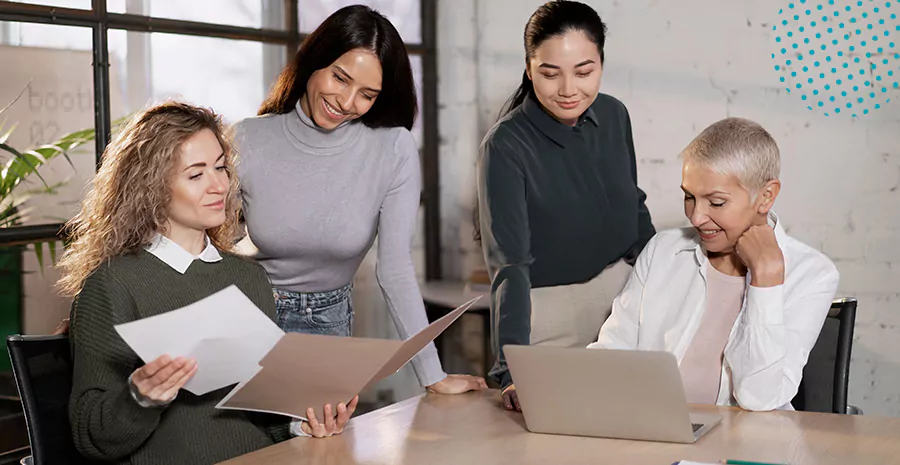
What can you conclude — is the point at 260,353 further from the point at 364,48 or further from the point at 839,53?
the point at 839,53

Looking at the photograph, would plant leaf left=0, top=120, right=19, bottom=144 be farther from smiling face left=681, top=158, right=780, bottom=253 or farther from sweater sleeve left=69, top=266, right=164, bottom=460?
smiling face left=681, top=158, right=780, bottom=253

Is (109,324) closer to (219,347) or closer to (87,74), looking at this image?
(219,347)

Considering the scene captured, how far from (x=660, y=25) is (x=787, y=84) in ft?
1.54

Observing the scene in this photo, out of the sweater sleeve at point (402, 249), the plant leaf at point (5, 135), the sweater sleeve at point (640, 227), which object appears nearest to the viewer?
the sweater sleeve at point (402, 249)

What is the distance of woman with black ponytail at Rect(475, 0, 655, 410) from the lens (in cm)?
190

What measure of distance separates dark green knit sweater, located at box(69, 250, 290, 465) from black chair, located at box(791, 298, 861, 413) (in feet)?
3.22

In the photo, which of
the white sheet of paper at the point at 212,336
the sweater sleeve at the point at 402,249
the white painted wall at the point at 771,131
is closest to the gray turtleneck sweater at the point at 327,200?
the sweater sleeve at the point at 402,249

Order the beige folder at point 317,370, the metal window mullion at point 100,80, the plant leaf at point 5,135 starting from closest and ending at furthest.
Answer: the beige folder at point 317,370, the plant leaf at point 5,135, the metal window mullion at point 100,80

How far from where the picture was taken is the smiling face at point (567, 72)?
1883mm

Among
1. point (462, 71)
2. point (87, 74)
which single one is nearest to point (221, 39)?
point (87, 74)

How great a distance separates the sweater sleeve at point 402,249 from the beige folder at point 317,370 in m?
0.43

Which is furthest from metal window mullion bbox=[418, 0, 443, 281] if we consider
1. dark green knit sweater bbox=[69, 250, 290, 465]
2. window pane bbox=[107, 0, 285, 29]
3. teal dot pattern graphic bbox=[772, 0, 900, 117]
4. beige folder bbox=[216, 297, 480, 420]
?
beige folder bbox=[216, 297, 480, 420]

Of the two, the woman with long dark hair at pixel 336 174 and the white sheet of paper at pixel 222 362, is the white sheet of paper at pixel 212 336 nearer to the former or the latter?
the white sheet of paper at pixel 222 362

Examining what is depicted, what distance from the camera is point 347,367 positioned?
4.64 ft
